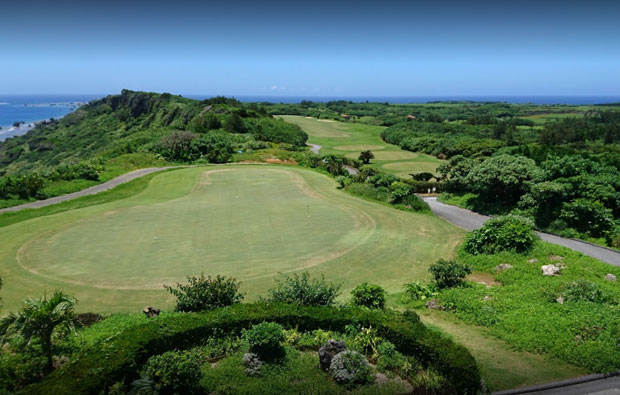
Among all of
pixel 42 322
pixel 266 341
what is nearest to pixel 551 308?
pixel 266 341

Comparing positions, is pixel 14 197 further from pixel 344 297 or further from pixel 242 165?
pixel 344 297

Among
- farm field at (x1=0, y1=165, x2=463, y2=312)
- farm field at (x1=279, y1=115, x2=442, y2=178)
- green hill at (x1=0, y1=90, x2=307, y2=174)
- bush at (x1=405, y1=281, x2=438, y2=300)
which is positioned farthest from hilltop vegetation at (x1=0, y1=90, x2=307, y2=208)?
bush at (x1=405, y1=281, x2=438, y2=300)

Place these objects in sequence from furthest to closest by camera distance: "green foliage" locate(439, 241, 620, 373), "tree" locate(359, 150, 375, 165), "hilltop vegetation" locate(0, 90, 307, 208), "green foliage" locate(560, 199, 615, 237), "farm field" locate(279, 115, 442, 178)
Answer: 1. "tree" locate(359, 150, 375, 165)
2. "farm field" locate(279, 115, 442, 178)
3. "hilltop vegetation" locate(0, 90, 307, 208)
4. "green foliage" locate(560, 199, 615, 237)
5. "green foliage" locate(439, 241, 620, 373)

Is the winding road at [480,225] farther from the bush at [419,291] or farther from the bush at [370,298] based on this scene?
the bush at [370,298]

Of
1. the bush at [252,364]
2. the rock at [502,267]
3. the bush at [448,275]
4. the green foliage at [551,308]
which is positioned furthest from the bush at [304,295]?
the rock at [502,267]

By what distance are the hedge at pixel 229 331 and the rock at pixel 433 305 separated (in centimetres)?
384

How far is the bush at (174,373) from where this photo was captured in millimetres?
10977

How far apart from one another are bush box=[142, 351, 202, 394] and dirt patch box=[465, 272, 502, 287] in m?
16.4

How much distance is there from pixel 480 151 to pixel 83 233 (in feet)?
243

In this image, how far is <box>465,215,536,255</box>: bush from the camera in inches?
965

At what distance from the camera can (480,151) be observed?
8000 centimetres

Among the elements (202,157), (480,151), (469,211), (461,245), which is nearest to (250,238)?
(461,245)

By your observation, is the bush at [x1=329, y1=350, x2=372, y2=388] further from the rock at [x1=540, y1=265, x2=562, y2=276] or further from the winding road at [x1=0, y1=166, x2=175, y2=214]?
the winding road at [x1=0, y1=166, x2=175, y2=214]

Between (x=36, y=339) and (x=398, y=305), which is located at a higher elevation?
(x=36, y=339)
